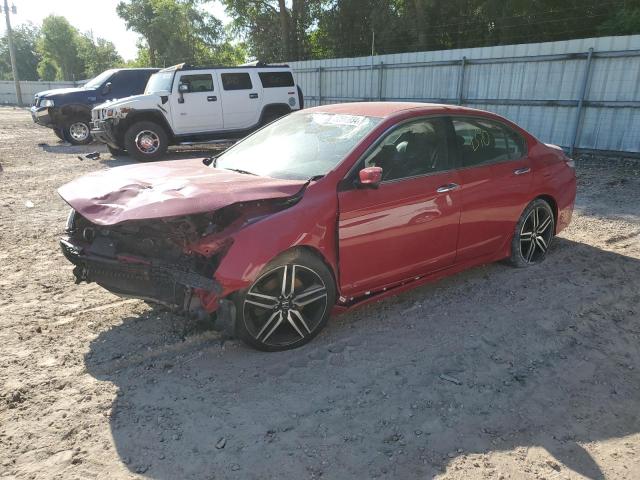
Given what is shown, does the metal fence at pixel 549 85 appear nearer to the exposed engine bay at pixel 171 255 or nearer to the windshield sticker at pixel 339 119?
the windshield sticker at pixel 339 119

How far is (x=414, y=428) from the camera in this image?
9.13 feet

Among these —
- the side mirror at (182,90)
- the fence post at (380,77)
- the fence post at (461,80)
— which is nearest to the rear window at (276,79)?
the side mirror at (182,90)

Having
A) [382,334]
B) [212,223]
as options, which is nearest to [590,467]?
[382,334]

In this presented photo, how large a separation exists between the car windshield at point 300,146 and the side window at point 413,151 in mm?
194

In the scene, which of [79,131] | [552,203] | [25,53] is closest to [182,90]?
[79,131]

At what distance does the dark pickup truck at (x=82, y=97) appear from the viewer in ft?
48.4

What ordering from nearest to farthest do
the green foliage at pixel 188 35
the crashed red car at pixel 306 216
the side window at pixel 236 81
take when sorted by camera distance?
the crashed red car at pixel 306 216 < the side window at pixel 236 81 < the green foliage at pixel 188 35

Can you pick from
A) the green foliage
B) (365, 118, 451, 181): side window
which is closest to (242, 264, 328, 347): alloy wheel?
(365, 118, 451, 181): side window

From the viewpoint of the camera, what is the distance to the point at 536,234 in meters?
5.14

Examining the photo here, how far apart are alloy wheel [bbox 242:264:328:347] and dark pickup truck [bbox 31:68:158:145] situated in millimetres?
13516

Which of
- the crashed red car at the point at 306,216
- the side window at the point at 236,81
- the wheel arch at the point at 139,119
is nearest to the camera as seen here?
the crashed red car at the point at 306,216

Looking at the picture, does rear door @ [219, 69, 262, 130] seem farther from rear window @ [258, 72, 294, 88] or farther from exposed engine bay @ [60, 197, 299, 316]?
exposed engine bay @ [60, 197, 299, 316]

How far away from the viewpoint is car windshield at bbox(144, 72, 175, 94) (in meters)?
12.0

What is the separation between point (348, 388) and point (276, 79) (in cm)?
1130
